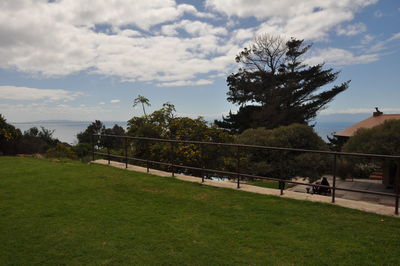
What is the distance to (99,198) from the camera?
4.63 metres

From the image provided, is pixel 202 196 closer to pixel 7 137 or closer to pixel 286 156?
pixel 286 156

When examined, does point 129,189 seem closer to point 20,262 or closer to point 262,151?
point 20,262

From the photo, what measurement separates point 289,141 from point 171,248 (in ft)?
36.2

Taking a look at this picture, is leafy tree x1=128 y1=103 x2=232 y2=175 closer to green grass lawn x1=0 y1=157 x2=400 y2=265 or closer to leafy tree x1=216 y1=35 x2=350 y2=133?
green grass lawn x1=0 y1=157 x2=400 y2=265

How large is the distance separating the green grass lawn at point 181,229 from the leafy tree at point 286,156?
7492mm

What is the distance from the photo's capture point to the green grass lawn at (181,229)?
2703mm

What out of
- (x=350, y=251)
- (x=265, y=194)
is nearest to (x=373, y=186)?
(x=265, y=194)

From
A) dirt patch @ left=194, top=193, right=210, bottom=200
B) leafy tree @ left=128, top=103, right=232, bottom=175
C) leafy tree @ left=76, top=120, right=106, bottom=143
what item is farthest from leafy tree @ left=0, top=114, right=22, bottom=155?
leafy tree @ left=76, top=120, right=106, bottom=143

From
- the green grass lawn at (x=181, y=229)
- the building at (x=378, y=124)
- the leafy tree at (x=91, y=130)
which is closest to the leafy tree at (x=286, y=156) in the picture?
the building at (x=378, y=124)

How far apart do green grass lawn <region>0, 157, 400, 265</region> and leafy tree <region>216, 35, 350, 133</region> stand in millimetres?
22536

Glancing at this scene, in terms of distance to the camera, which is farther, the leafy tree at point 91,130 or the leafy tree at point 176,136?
the leafy tree at point 91,130

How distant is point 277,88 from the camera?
27.0 meters

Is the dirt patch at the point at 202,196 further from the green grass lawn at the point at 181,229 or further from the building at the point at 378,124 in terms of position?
the building at the point at 378,124

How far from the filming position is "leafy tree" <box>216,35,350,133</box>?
26578mm
